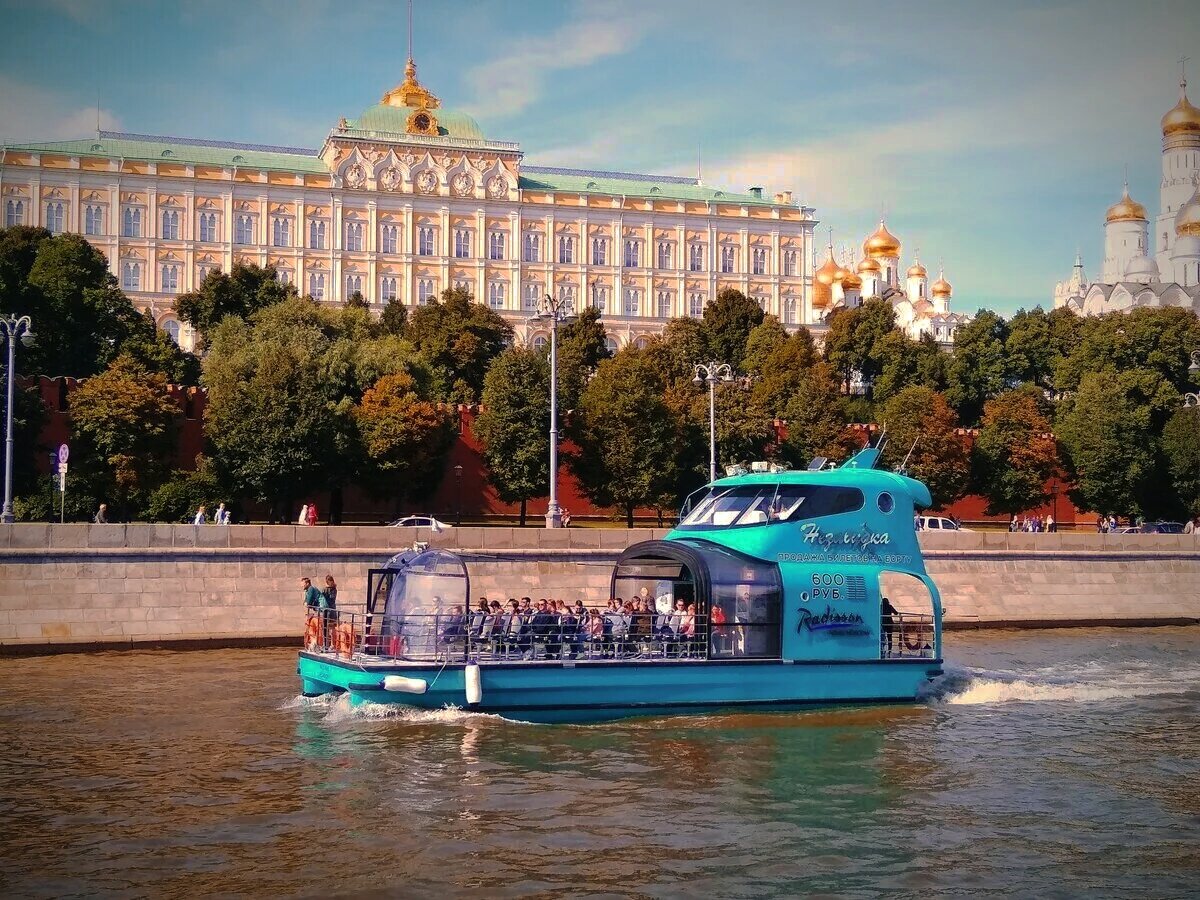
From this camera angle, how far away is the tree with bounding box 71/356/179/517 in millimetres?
55938

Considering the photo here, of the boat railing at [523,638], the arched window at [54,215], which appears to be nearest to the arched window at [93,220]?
the arched window at [54,215]

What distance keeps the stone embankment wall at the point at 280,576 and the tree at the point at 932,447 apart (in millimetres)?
24011

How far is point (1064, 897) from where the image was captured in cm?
1589

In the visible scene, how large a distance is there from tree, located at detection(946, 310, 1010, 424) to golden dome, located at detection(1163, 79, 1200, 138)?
273 ft

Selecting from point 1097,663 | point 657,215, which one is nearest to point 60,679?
point 1097,663

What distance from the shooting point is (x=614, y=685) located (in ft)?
82.8

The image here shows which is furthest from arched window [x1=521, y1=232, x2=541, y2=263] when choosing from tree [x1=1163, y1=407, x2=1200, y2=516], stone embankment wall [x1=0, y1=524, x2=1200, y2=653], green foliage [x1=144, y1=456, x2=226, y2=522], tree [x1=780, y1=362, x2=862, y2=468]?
stone embankment wall [x1=0, y1=524, x2=1200, y2=653]

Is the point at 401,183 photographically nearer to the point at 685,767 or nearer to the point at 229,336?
the point at 229,336

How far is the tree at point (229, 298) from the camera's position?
86500mm

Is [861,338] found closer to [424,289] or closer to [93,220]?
[424,289]

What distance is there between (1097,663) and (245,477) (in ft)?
109

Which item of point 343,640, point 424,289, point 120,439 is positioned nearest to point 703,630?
point 343,640

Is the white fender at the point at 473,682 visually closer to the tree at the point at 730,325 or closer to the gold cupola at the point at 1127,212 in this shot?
the tree at the point at 730,325

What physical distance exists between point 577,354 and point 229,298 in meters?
22.3
